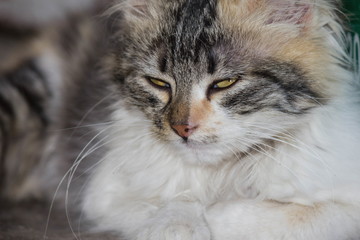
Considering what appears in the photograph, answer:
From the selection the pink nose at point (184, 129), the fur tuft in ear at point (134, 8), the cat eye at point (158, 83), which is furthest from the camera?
Result: the fur tuft in ear at point (134, 8)

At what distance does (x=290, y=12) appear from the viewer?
1453 millimetres

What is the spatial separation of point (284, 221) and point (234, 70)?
39 centimetres

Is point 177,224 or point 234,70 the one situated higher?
point 234,70

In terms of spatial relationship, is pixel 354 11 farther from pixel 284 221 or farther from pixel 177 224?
pixel 177 224

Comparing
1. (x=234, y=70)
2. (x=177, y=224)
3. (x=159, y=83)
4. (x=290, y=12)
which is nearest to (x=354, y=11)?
(x=290, y=12)

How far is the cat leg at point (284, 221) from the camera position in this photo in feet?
4.63

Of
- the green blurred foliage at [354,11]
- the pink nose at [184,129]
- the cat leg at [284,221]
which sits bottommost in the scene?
the cat leg at [284,221]

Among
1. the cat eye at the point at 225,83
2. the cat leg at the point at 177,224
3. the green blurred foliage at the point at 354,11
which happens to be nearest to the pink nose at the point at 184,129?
the cat eye at the point at 225,83

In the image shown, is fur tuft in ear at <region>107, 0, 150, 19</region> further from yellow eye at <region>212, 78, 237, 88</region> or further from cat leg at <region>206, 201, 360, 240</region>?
cat leg at <region>206, 201, 360, 240</region>

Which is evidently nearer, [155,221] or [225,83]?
[225,83]

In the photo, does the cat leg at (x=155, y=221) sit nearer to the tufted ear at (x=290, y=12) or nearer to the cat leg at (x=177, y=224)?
the cat leg at (x=177, y=224)

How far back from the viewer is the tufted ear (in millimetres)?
1435

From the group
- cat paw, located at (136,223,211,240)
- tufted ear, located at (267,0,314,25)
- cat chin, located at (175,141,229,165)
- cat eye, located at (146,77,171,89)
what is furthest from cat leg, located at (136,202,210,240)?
tufted ear, located at (267,0,314,25)

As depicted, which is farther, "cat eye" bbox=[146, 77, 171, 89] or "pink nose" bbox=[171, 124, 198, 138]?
"cat eye" bbox=[146, 77, 171, 89]
